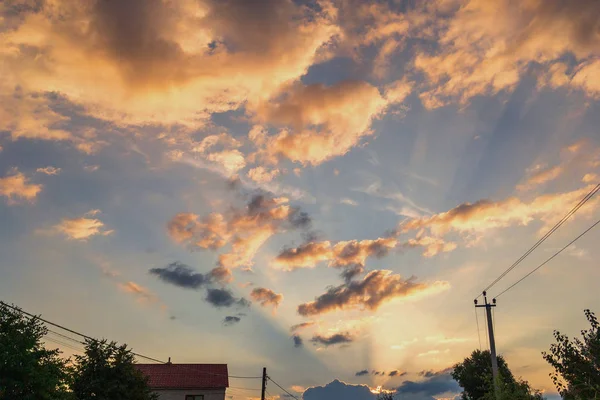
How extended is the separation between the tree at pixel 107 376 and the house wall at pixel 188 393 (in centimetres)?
2604

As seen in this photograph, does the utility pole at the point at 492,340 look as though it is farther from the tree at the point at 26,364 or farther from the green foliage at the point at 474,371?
the green foliage at the point at 474,371

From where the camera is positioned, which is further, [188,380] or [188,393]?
[188,380]

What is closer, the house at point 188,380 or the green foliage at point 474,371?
the house at point 188,380

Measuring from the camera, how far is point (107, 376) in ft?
122

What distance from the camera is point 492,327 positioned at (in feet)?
120

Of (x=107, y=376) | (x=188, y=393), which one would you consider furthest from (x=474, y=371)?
(x=107, y=376)

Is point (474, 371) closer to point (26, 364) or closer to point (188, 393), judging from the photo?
point (188, 393)

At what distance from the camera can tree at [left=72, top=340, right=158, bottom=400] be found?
1417 inches

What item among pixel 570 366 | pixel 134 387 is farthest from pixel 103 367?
pixel 570 366

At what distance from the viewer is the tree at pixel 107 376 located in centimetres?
3600

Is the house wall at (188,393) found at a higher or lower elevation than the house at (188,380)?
lower

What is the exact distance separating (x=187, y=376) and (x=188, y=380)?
1028 millimetres

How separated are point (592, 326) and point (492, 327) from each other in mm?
11933

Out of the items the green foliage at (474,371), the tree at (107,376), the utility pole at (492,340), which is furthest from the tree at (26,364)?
the green foliage at (474,371)
